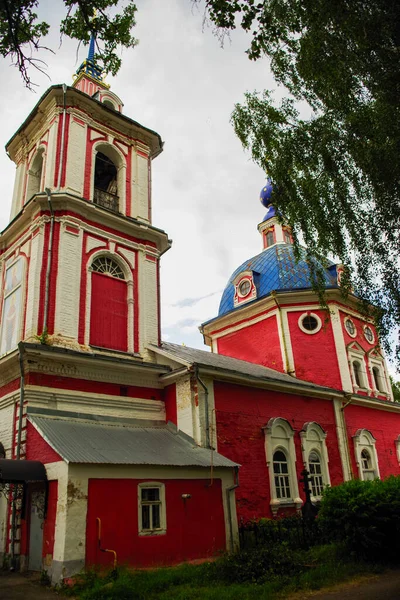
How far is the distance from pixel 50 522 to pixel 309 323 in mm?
14236

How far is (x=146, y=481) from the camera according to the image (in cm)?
1009

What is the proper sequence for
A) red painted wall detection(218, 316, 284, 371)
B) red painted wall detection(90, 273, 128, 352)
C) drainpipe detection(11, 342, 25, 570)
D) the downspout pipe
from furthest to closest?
1. red painted wall detection(218, 316, 284, 371)
2. red painted wall detection(90, 273, 128, 352)
3. the downspout pipe
4. drainpipe detection(11, 342, 25, 570)

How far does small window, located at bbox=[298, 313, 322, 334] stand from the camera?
67.8 ft

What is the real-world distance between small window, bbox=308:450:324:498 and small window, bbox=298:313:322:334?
6.00 metres

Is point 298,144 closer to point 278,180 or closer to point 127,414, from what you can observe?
point 278,180

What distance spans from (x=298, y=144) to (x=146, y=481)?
7566 millimetres

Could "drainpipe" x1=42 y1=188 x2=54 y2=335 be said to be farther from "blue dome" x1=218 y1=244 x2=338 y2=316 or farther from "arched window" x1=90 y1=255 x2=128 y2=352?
"blue dome" x1=218 y1=244 x2=338 y2=316

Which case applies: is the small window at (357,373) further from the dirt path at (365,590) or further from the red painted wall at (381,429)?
the dirt path at (365,590)

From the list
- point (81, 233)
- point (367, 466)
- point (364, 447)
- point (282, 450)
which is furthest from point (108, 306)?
point (367, 466)

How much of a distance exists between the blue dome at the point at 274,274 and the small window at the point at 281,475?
784 centimetres

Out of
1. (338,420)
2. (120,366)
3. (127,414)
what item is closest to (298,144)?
(120,366)

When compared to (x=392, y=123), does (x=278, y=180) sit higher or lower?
higher

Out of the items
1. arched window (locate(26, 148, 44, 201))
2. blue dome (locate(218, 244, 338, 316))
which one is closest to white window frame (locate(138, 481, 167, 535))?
arched window (locate(26, 148, 44, 201))

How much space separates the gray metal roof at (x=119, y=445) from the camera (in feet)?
31.9
